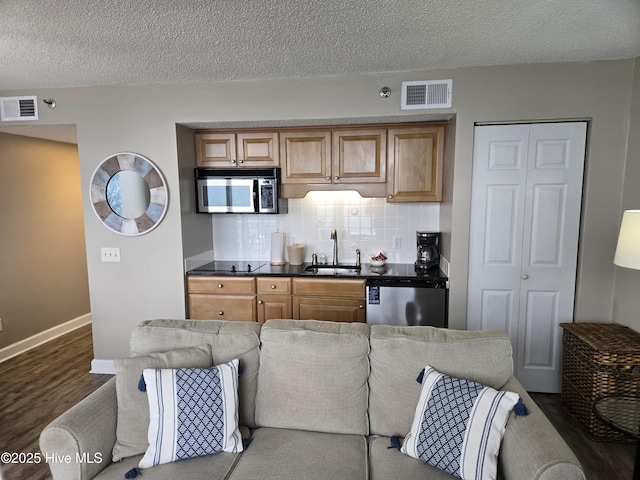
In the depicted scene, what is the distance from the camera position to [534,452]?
1264 mm

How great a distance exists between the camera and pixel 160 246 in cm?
318

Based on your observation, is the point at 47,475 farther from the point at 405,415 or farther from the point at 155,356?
the point at 405,415

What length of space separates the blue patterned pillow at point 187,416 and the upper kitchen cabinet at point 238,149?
211 cm

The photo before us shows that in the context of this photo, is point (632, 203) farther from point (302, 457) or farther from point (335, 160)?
point (302, 457)

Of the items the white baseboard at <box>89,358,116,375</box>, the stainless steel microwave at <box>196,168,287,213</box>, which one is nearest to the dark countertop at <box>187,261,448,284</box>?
the stainless steel microwave at <box>196,168,287,213</box>

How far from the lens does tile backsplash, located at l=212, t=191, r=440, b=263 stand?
353 centimetres

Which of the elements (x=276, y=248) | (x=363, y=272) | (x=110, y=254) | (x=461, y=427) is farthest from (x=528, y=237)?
(x=110, y=254)

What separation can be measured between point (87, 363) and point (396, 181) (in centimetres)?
334

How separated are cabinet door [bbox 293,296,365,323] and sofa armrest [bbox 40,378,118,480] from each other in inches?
67.5

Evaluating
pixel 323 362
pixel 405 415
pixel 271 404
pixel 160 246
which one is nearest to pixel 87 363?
pixel 160 246

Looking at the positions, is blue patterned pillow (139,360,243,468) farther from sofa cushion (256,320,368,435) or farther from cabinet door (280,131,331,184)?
cabinet door (280,131,331,184)

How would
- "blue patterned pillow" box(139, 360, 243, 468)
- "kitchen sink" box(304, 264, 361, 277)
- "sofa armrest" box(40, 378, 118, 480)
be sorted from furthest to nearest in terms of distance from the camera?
1. "kitchen sink" box(304, 264, 361, 277)
2. "blue patterned pillow" box(139, 360, 243, 468)
3. "sofa armrest" box(40, 378, 118, 480)

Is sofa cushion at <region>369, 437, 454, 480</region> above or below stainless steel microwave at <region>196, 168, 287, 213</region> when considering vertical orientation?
below

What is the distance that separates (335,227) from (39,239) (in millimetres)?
3209
